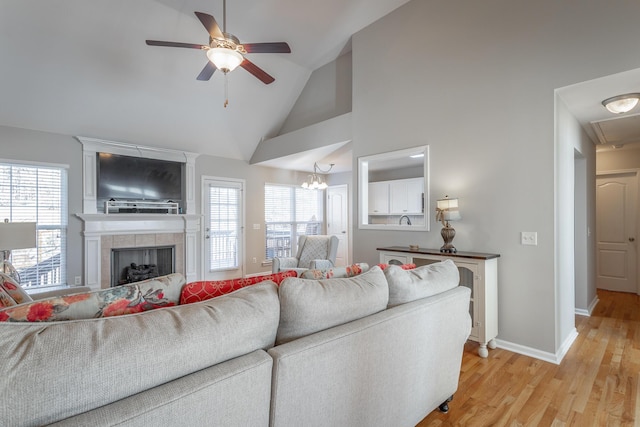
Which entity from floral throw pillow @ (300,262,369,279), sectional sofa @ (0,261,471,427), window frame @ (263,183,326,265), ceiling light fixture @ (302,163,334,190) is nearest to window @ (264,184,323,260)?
window frame @ (263,183,326,265)

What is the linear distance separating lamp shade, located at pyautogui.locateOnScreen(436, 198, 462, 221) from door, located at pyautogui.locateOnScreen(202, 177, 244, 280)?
4.37 m

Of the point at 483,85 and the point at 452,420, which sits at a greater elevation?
the point at 483,85

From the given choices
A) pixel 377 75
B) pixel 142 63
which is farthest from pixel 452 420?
pixel 142 63

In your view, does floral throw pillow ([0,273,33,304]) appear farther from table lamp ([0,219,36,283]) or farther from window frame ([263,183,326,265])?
window frame ([263,183,326,265])

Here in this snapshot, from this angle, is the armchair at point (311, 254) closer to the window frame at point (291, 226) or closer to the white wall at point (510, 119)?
the white wall at point (510, 119)

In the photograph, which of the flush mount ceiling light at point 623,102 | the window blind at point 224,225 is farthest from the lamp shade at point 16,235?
the flush mount ceiling light at point 623,102

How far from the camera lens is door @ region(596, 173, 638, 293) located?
16.5 feet

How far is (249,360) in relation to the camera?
1.08 metres

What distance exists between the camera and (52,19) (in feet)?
11.4

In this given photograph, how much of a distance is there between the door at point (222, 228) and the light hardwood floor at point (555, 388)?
4636 millimetres

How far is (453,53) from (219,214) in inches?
190

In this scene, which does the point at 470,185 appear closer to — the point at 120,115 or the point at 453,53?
the point at 453,53

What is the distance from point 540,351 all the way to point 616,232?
12.5 ft

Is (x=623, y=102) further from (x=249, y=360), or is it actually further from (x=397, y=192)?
(x=249, y=360)
